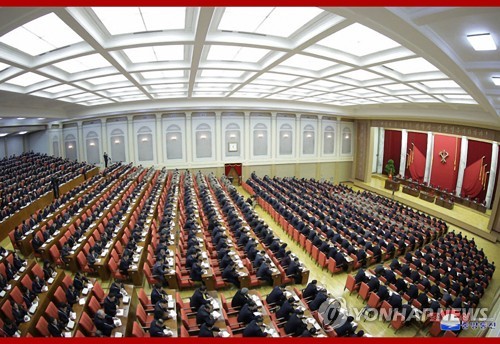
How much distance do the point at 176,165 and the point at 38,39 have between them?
16.8 meters

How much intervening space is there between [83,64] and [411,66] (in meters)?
11.3

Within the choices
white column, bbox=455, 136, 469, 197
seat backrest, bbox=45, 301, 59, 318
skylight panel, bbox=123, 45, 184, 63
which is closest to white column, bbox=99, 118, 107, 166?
skylight panel, bbox=123, 45, 184, 63

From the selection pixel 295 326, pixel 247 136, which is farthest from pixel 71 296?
pixel 247 136

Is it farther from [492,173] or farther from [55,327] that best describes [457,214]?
[55,327]

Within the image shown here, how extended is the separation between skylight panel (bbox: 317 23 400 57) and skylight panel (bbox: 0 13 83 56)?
663cm

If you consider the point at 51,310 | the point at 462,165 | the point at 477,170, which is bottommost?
the point at 51,310

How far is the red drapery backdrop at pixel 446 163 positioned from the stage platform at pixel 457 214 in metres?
2.53

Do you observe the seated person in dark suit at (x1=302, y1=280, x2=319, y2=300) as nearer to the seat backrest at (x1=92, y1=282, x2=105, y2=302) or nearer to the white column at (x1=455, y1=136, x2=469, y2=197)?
the seat backrest at (x1=92, y1=282, x2=105, y2=302)

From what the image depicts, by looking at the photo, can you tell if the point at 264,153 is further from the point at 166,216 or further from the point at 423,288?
the point at 423,288

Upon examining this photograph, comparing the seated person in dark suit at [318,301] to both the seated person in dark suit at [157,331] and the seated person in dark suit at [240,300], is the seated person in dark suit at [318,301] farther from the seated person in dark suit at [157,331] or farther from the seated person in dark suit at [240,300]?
the seated person in dark suit at [157,331]

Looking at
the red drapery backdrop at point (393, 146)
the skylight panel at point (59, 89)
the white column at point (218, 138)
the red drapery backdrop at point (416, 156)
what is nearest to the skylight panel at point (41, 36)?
the skylight panel at point (59, 89)

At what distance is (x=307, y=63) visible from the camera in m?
10.5

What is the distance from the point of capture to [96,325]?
595 cm

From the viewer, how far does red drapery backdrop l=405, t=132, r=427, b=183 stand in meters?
23.7
